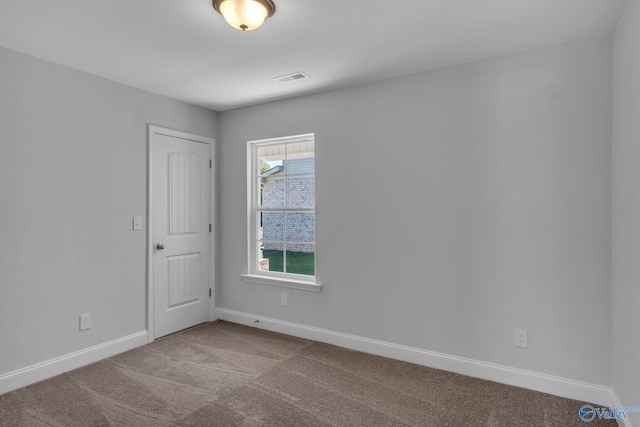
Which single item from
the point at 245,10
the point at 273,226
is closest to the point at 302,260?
the point at 273,226

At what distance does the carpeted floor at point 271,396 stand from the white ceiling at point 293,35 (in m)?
2.45

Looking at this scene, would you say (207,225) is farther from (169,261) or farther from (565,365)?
(565,365)

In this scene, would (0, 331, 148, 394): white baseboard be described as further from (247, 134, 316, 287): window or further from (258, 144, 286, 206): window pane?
(258, 144, 286, 206): window pane

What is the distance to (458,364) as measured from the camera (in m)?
2.84

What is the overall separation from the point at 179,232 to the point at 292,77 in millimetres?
2013

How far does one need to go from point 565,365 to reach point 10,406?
12.3 ft

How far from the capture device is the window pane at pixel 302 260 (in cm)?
371

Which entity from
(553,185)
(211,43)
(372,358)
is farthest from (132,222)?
(553,185)

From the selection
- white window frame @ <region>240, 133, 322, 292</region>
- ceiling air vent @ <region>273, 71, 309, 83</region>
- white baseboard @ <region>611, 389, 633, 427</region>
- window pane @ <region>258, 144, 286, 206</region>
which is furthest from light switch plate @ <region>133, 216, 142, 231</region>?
white baseboard @ <region>611, 389, 633, 427</region>

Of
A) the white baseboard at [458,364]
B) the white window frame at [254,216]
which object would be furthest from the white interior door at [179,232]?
the white baseboard at [458,364]

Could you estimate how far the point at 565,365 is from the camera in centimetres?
247

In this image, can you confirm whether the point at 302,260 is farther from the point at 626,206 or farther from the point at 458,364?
the point at 626,206

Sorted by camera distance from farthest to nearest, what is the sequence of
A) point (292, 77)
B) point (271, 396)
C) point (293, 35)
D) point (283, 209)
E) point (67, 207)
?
1. point (283, 209)
2. point (292, 77)
3. point (67, 207)
4. point (271, 396)
5. point (293, 35)

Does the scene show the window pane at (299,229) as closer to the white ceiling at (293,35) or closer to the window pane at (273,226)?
the window pane at (273,226)
